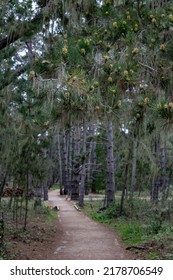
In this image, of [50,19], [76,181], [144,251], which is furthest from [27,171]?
[76,181]

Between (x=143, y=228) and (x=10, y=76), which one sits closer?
(x=10, y=76)

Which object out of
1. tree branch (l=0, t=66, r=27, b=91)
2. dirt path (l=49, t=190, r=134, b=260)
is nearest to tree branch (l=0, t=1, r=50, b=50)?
tree branch (l=0, t=66, r=27, b=91)

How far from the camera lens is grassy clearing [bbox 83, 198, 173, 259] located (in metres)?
6.89

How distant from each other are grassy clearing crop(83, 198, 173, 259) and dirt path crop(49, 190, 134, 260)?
0.28m

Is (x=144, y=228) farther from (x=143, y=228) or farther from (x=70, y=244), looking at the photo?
(x=70, y=244)

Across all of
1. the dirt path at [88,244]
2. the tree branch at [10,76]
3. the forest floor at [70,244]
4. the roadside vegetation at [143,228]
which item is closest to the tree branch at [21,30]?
the tree branch at [10,76]

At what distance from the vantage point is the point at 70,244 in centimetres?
842

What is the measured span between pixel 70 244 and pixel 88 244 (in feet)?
1.34

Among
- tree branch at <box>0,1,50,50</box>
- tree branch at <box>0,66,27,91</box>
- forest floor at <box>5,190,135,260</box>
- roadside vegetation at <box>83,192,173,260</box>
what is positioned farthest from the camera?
forest floor at <box>5,190,135,260</box>

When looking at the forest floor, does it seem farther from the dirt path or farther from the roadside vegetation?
the roadside vegetation

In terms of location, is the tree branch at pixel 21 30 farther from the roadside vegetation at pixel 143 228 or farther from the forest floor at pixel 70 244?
the roadside vegetation at pixel 143 228

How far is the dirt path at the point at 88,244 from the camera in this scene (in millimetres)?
7054

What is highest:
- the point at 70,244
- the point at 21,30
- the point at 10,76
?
the point at 21,30

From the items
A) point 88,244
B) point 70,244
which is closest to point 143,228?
point 88,244
